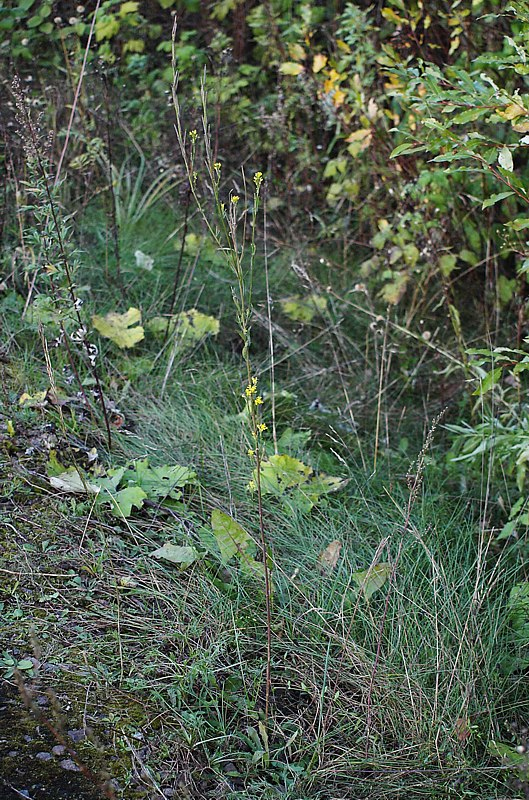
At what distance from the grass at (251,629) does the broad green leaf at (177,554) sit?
0.10 feet

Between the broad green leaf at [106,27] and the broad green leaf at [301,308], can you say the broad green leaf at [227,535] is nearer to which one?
the broad green leaf at [301,308]

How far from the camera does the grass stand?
1.65 metres

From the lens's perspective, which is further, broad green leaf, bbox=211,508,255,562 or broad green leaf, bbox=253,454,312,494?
broad green leaf, bbox=253,454,312,494

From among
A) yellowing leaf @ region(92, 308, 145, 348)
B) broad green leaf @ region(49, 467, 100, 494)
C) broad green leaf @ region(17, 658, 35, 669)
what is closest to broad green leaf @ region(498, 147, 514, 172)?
broad green leaf @ region(49, 467, 100, 494)

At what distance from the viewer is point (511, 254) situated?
11.7ft

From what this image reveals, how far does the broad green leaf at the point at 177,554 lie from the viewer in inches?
82.7

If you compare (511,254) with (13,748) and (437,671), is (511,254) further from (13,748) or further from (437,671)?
(13,748)

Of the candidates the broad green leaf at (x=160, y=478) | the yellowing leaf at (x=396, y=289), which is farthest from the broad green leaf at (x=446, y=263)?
the broad green leaf at (x=160, y=478)

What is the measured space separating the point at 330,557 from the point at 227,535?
0.27m

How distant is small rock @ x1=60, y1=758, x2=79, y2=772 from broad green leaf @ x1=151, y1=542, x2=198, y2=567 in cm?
59

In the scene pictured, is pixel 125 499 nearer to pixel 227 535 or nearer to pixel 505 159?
pixel 227 535

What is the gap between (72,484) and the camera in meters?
2.31

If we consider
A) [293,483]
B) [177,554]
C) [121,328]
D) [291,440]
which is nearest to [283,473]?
[293,483]

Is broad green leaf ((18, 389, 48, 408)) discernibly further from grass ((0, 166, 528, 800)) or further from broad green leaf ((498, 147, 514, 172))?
broad green leaf ((498, 147, 514, 172))
